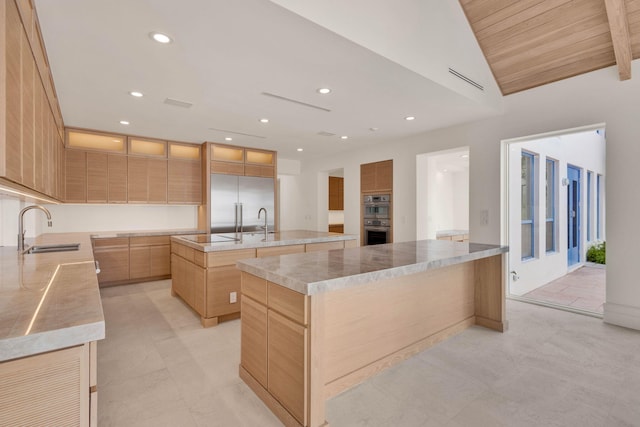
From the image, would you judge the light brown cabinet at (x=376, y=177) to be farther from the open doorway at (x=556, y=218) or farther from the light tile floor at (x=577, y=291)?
the light tile floor at (x=577, y=291)

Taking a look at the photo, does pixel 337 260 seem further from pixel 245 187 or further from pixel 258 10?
pixel 245 187

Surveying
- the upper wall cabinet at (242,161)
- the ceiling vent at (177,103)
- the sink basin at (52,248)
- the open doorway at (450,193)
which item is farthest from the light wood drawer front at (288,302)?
the open doorway at (450,193)

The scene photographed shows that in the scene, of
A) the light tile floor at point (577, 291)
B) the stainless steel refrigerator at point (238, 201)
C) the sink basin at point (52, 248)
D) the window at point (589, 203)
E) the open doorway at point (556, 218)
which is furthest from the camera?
the window at point (589, 203)

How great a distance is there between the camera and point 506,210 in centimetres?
418

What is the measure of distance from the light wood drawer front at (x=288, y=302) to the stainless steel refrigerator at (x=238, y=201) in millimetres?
3948

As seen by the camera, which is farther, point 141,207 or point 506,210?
point 141,207

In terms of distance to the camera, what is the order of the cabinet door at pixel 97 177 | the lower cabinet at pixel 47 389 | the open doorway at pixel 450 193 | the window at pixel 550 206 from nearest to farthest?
the lower cabinet at pixel 47 389, the cabinet door at pixel 97 177, the window at pixel 550 206, the open doorway at pixel 450 193

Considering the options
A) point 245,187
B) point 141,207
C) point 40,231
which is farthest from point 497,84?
point 40,231

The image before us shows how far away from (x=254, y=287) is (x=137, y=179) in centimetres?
446

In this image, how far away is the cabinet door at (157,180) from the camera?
5.48m

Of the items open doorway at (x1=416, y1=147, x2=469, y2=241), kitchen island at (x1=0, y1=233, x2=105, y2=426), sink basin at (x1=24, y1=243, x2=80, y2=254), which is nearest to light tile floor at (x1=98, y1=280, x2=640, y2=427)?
sink basin at (x1=24, y1=243, x2=80, y2=254)

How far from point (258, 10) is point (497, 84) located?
3394 mm

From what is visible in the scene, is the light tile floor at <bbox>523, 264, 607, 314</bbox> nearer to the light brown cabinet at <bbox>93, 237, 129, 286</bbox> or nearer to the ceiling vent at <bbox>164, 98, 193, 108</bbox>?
the ceiling vent at <bbox>164, 98, 193, 108</bbox>

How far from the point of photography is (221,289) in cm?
328
